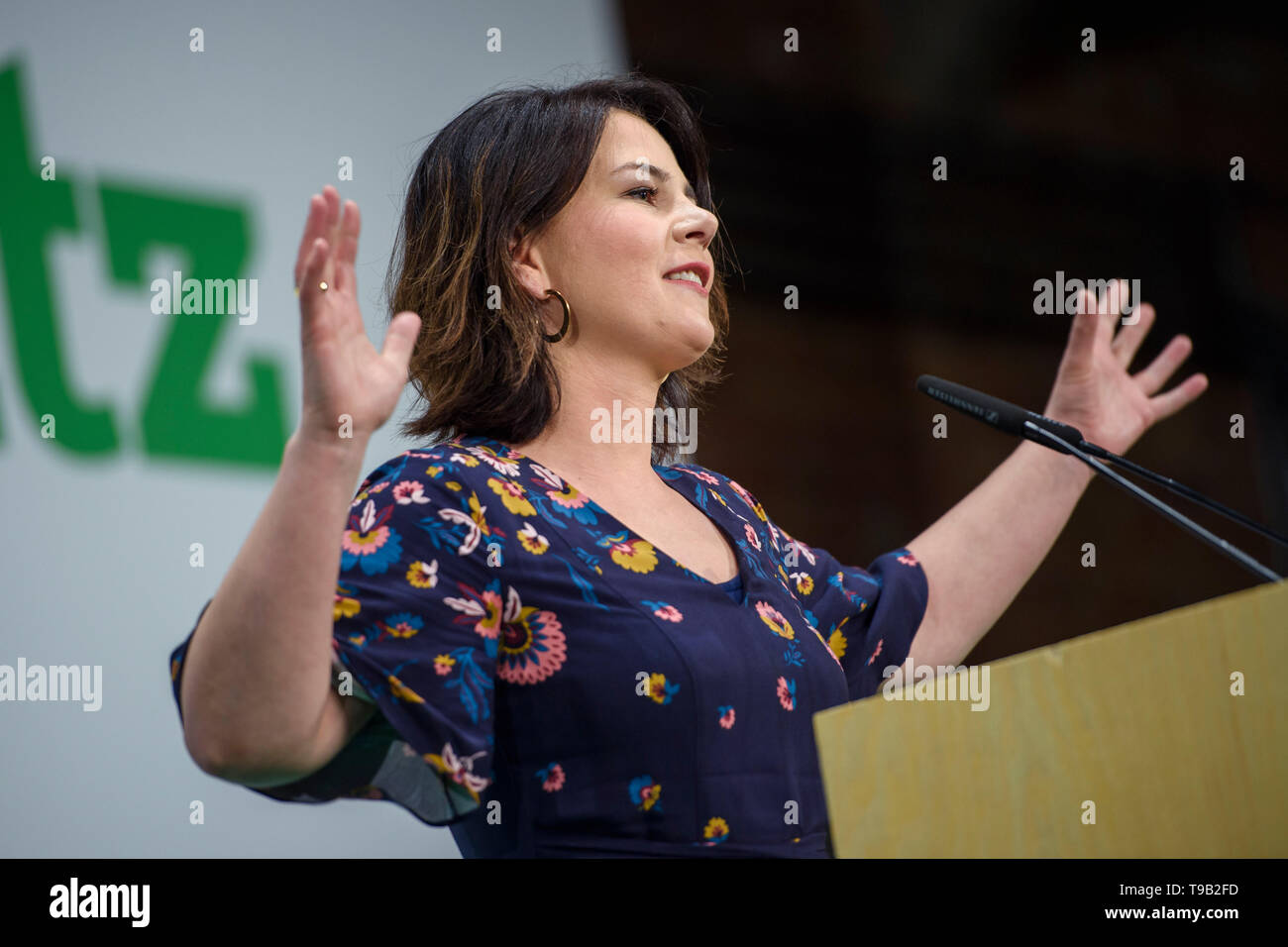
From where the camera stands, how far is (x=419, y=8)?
239 centimetres

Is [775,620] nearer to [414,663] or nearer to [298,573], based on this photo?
[414,663]

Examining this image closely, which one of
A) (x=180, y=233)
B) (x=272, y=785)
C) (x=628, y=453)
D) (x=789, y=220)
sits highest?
(x=789, y=220)

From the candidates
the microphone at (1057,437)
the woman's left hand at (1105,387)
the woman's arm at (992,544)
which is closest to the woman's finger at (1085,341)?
the woman's left hand at (1105,387)

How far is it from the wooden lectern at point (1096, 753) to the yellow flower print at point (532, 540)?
0.38 meters

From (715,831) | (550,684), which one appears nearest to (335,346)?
(550,684)

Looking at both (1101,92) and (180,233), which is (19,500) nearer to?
(180,233)

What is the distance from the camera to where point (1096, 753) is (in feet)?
2.82

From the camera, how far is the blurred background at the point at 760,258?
1.90 m

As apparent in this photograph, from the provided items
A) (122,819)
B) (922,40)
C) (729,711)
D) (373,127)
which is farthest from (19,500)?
(922,40)

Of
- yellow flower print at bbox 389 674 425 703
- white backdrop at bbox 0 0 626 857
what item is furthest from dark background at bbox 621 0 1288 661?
yellow flower print at bbox 389 674 425 703

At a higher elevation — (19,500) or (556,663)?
(19,500)

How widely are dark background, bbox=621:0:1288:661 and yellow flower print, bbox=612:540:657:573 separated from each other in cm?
232

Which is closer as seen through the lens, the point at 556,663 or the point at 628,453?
the point at 556,663
